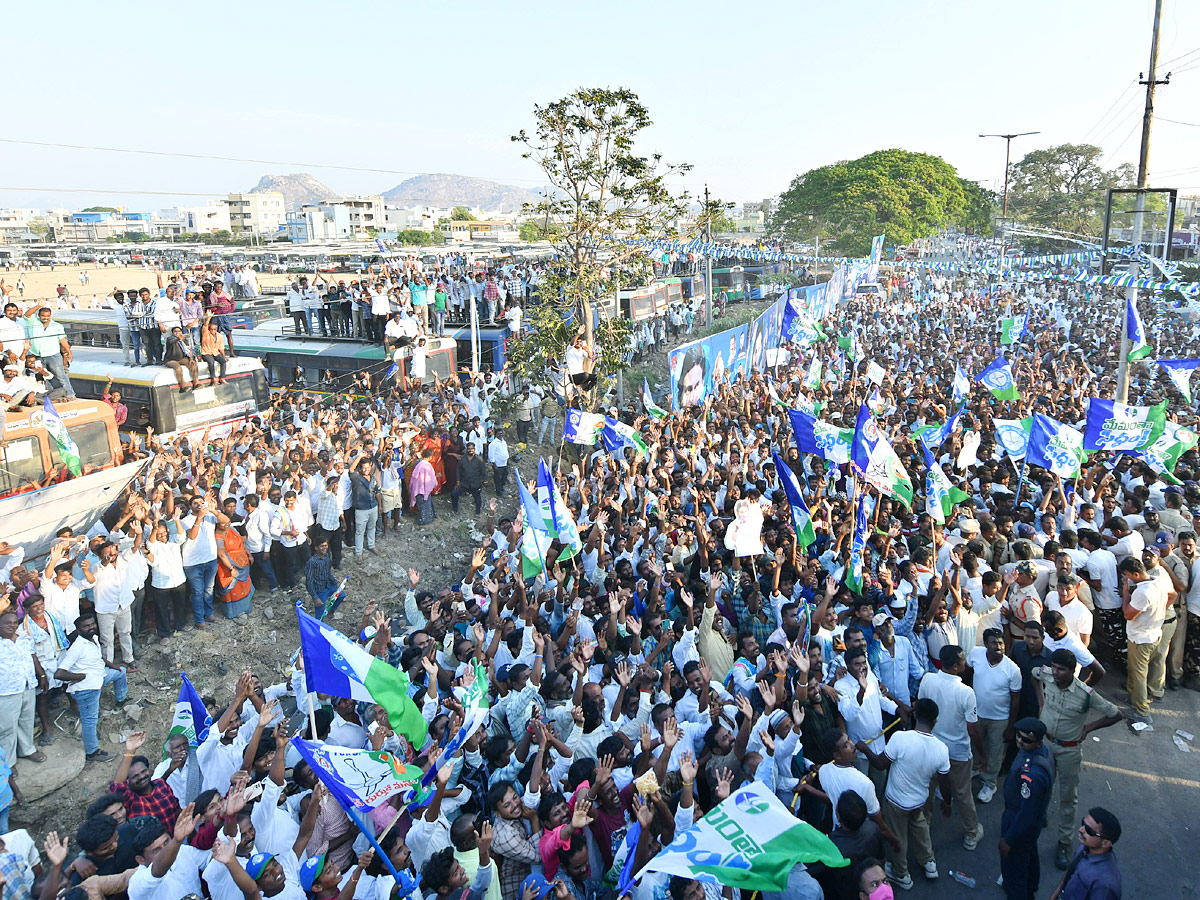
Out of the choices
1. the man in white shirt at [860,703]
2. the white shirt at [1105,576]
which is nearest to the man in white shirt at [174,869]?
the man in white shirt at [860,703]

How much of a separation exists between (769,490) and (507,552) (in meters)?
3.74

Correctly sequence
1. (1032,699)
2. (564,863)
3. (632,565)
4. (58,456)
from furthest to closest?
(58,456), (632,565), (1032,699), (564,863)

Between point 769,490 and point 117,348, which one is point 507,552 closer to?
point 769,490

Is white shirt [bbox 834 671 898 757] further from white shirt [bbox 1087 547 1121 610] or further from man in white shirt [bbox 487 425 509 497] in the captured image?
man in white shirt [bbox 487 425 509 497]

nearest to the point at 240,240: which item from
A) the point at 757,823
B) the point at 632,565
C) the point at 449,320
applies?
the point at 449,320

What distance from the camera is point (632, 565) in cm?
864

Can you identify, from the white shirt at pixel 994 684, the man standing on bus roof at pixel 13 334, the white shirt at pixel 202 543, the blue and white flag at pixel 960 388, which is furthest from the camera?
the blue and white flag at pixel 960 388

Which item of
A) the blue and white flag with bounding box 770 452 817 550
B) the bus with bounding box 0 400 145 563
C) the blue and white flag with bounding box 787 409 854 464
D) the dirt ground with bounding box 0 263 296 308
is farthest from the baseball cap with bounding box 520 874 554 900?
the dirt ground with bounding box 0 263 296 308

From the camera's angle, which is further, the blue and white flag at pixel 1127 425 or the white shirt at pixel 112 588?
the blue and white flag at pixel 1127 425

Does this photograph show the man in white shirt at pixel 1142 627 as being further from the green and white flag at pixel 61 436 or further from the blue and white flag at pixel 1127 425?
the green and white flag at pixel 61 436

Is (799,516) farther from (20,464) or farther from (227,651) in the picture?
(20,464)

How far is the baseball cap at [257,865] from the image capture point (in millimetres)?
4148

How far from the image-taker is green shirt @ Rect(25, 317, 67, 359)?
40.4 ft

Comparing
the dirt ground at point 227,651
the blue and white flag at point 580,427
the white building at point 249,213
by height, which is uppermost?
the white building at point 249,213
